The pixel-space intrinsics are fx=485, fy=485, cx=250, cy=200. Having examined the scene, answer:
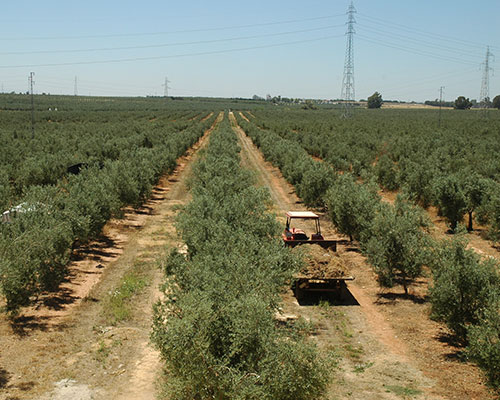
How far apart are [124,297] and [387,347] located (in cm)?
881

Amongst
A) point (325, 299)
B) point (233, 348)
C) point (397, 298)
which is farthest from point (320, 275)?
point (233, 348)

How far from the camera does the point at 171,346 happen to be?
8.58 meters

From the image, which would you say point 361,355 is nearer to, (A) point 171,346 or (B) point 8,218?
(A) point 171,346

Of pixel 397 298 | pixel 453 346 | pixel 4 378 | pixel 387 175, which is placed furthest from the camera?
pixel 387 175

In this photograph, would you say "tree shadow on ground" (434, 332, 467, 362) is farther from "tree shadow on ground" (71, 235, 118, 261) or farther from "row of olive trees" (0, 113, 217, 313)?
"tree shadow on ground" (71, 235, 118, 261)

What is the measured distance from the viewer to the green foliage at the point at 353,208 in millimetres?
20781

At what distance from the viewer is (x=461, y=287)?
41.1ft

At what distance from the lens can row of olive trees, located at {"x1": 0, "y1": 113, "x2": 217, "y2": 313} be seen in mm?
14117

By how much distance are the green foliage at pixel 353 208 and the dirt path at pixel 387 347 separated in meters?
2.62

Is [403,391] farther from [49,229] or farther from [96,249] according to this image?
[96,249]

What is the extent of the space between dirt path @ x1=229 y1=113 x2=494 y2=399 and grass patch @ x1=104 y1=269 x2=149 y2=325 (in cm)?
522

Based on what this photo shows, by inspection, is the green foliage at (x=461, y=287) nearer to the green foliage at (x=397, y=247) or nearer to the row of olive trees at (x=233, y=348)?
the green foliage at (x=397, y=247)

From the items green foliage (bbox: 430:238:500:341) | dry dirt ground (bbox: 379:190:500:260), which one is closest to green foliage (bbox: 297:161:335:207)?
dry dirt ground (bbox: 379:190:500:260)

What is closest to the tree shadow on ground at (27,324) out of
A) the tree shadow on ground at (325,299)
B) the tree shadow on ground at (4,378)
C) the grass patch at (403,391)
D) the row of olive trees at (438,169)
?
the tree shadow on ground at (4,378)
